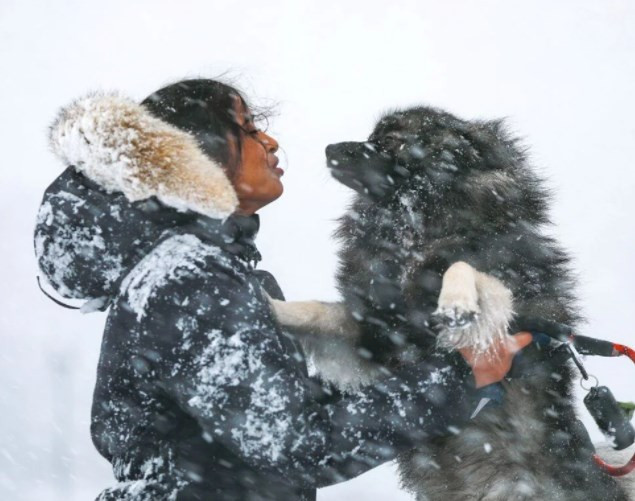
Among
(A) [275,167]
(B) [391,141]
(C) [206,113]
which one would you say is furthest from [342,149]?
(C) [206,113]

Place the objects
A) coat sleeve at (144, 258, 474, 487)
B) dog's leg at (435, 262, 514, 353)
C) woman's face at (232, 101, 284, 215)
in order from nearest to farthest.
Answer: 1. coat sleeve at (144, 258, 474, 487)
2. dog's leg at (435, 262, 514, 353)
3. woman's face at (232, 101, 284, 215)

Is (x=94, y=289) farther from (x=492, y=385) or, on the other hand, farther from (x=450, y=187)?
(x=450, y=187)

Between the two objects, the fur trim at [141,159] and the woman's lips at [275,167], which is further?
the woman's lips at [275,167]

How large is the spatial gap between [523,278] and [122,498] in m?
1.45

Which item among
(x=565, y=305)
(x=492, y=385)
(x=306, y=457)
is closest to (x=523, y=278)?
(x=565, y=305)

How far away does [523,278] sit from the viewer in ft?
8.02

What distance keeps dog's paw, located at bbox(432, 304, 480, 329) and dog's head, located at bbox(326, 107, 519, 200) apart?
80 centimetres

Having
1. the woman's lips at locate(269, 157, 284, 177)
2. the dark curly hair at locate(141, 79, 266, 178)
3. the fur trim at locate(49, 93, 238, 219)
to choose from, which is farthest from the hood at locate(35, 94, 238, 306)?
the woman's lips at locate(269, 157, 284, 177)

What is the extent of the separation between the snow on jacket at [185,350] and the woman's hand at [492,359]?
0.14ft

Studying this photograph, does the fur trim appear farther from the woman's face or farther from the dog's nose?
the dog's nose

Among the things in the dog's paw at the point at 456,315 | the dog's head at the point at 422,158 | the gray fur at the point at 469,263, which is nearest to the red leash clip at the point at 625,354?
the gray fur at the point at 469,263

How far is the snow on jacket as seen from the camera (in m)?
1.56

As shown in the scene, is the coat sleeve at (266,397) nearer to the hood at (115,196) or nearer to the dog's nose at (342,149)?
Answer: the hood at (115,196)

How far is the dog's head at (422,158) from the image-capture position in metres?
2.68
